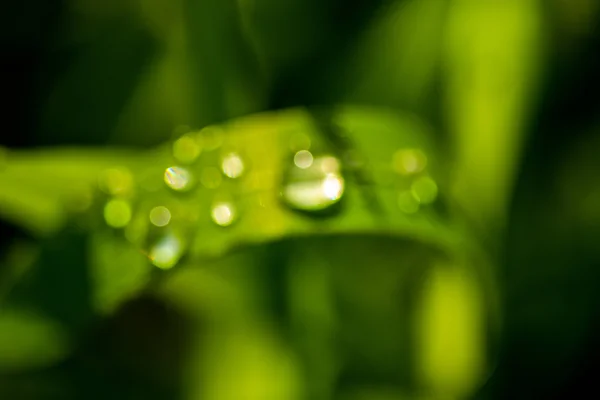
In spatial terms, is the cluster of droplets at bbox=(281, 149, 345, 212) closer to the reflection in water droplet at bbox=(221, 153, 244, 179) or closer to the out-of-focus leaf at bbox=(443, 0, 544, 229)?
the reflection in water droplet at bbox=(221, 153, 244, 179)

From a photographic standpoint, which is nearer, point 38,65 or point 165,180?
point 165,180

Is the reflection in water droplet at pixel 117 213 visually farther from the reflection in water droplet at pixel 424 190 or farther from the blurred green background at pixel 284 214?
the reflection in water droplet at pixel 424 190

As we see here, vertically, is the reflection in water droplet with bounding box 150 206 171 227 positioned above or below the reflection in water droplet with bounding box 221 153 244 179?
below

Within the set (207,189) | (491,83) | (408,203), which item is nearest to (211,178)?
(207,189)

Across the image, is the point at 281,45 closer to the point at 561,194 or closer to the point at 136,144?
the point at 136,144

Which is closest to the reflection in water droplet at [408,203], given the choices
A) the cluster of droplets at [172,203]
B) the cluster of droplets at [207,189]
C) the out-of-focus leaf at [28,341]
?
the cluster of droplets at [207,189]

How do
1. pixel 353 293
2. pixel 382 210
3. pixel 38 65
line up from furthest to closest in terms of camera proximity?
pixel 38 65 < pixel 353 293 < pixel 382 210

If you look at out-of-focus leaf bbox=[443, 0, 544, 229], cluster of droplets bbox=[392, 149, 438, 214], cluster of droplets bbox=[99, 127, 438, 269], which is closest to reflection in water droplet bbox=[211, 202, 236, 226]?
cluster of droplets bbox=[99, 127, 438, 269]

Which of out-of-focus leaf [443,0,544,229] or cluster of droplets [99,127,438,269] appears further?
out-of-focus leaf [443,0,544,229]

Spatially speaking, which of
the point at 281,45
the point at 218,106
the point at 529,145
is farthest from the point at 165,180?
the point at 529,145
